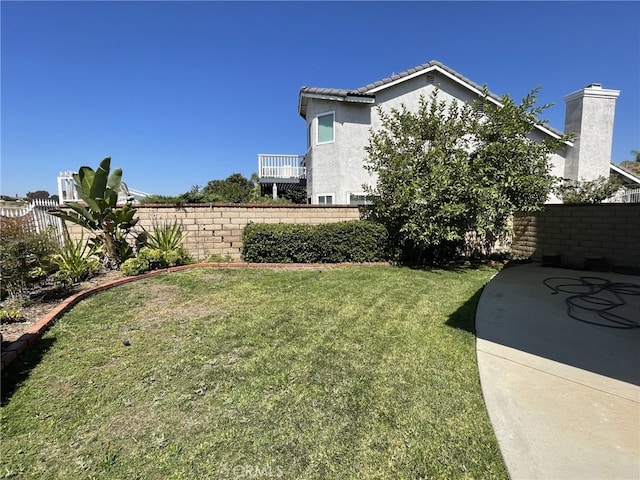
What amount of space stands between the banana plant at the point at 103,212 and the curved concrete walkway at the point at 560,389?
7.95 m

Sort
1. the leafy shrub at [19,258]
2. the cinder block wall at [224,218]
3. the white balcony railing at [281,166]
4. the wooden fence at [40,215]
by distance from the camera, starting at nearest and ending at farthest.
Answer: the leafy shrub at [19,258]
the wooden fence at [40,215]
the cinder block wall at [224,218]
the white balcony railing at [281,166]

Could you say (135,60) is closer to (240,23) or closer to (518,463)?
(240,23)

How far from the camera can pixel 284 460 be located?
2158 millimetres

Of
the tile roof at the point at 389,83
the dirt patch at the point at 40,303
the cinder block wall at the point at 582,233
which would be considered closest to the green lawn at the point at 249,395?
the dirt patch at the point at 40,303

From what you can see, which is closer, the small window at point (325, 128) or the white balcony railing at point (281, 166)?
the small window at point (325, 128)

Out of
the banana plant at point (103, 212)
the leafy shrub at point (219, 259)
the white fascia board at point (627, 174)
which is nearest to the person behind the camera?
the banana plant at point (103, 212)

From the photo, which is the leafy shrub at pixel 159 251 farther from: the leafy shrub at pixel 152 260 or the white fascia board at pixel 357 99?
the white fascia board at pixel 357 99

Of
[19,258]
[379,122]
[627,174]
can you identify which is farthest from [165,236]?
[627,174]

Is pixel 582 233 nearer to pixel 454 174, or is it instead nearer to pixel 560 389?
pixel 454 174

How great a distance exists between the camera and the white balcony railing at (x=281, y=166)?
19.3m

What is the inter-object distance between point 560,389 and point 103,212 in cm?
884

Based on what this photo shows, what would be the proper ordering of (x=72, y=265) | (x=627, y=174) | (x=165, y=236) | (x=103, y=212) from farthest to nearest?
(x=627, y=174) → (x=165, y=236) → (x=103, y=212) → (x=72, y=265)

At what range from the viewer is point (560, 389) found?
299 centimetres

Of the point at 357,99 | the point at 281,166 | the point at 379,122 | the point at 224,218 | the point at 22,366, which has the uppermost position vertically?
the point at 357,99
